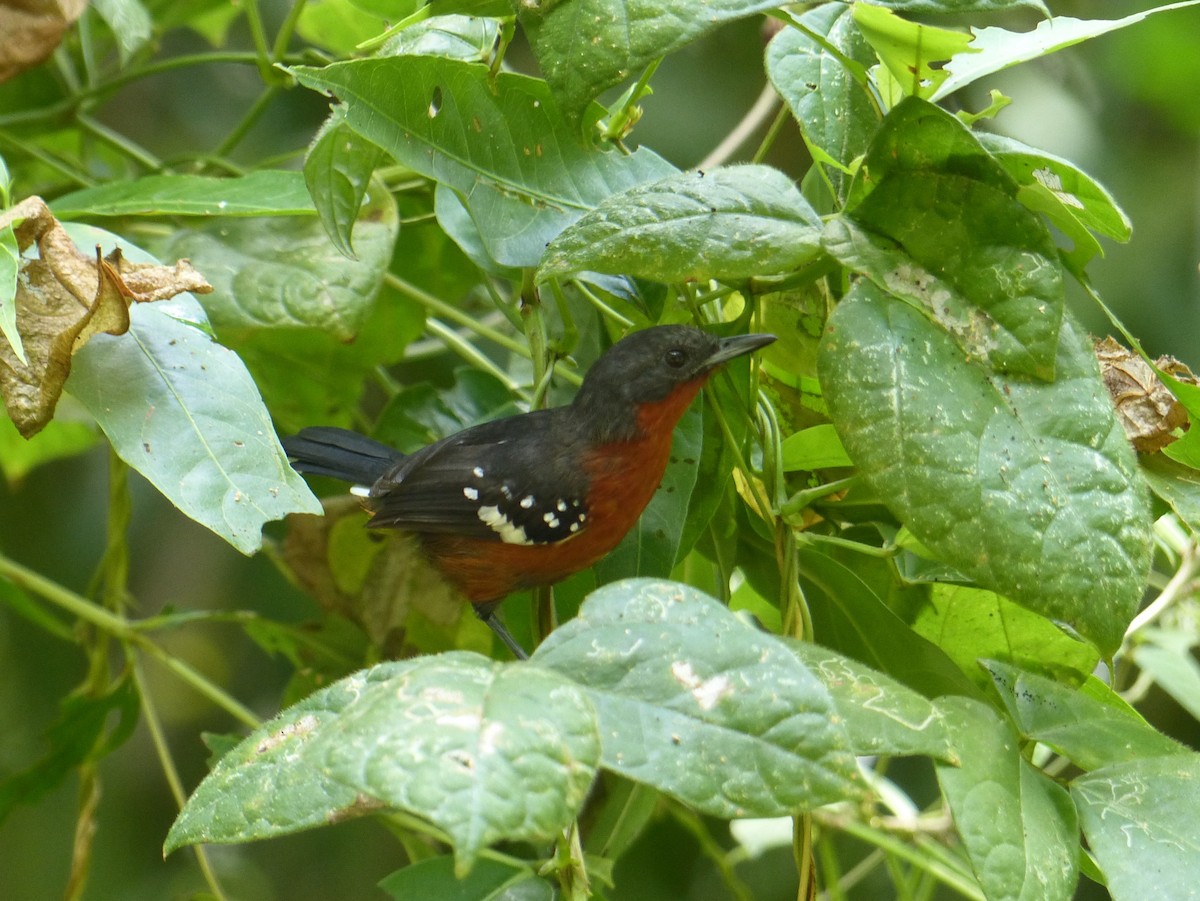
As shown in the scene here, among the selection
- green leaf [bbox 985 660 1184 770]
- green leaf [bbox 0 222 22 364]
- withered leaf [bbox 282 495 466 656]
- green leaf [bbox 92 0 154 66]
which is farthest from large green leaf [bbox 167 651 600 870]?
green leaf [bbox 92 0 154 66]

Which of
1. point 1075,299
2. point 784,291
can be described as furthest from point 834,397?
point 1075,299

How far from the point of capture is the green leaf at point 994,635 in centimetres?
155

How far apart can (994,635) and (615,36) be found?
36.6 inches

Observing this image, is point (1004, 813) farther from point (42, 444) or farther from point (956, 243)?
point (42, 444)

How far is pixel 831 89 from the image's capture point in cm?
153

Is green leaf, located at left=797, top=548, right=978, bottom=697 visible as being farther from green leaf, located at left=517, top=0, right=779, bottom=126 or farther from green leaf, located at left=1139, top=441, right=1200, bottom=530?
green leaf, located at left=517, top=0, right=779, bottom=126

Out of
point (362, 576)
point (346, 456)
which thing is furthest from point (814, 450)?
point (346, 456)

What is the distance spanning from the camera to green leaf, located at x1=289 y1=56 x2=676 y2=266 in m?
1.50

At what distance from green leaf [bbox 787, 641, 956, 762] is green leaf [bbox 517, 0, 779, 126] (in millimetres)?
608

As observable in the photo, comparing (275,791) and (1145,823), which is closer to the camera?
(275,791)

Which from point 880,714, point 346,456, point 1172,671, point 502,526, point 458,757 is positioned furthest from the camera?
point 346,456

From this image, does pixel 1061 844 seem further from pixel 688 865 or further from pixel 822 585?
pixel 688 865

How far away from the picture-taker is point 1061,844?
1.20m

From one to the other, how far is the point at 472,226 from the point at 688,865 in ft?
10.4
